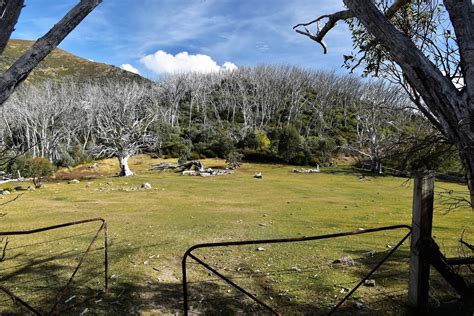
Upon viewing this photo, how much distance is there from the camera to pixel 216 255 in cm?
710

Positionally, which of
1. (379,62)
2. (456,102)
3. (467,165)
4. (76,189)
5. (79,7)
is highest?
(379,62)

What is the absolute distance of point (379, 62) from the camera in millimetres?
7000

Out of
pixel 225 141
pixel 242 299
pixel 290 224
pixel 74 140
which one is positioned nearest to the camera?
pixel 242 299

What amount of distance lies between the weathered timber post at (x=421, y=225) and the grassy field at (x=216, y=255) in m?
0.71

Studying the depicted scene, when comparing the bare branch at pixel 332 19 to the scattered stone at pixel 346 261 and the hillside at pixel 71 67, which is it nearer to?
the scattered stone at pixel 346 261

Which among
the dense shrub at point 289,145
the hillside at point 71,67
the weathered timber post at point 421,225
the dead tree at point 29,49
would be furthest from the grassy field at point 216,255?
the hillside at point 71,67

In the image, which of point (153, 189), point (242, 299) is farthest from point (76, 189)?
point (242, 299)

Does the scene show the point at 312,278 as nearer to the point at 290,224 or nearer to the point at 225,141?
the point at 290,224

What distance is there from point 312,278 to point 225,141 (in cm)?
4033

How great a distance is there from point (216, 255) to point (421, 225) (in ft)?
13.7

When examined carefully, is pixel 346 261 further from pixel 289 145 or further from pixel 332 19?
pixel 289 145

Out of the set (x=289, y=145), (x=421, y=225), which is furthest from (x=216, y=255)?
(x=289, y=145)

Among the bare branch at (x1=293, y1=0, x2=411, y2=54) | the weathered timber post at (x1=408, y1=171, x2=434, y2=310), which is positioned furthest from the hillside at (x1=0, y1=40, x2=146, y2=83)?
the weathered timber post at (x1=408, y1=171, x2=434, y2=310)

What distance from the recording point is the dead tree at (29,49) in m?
3.32
